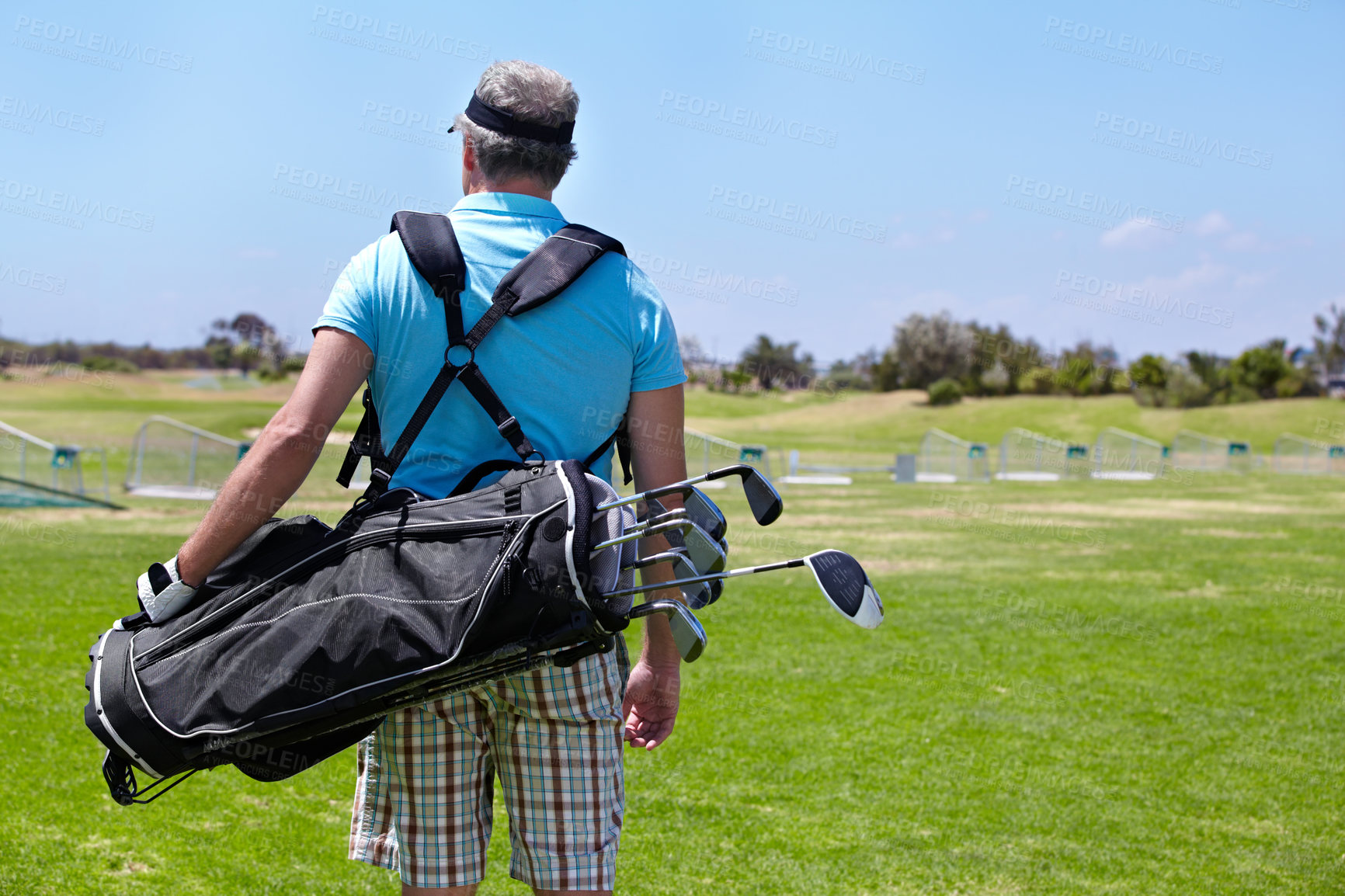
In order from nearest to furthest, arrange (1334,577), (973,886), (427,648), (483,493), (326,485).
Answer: (427,648) → (483,493) → (973,886) → (1334,577) → (326,485)

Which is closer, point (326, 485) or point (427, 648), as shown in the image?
point (427, 648)

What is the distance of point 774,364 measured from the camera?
84.6 meters

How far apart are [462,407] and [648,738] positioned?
0.94 m

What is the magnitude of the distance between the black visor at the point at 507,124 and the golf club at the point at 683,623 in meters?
0.97

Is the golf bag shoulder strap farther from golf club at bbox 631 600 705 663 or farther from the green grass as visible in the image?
the green grass

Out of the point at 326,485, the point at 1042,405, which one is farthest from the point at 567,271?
the point at 1042,405

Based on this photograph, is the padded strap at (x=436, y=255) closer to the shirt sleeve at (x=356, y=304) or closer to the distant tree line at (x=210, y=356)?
the shirt sleeve at (x=356, y=304)

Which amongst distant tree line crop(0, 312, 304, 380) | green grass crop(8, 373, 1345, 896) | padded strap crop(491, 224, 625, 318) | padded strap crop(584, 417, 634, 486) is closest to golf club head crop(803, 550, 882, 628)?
padded strap crop(584, 417, 634, 486)

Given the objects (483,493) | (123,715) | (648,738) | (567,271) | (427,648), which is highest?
(567,271)

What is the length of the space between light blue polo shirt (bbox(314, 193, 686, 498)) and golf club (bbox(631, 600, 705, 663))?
36 centimetres

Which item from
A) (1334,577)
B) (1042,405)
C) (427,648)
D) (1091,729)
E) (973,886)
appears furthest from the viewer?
(1042,405)

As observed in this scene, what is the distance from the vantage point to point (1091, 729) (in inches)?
247

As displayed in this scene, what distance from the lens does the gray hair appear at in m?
2.13

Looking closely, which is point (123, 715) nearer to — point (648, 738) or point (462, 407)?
point (462, 407)
